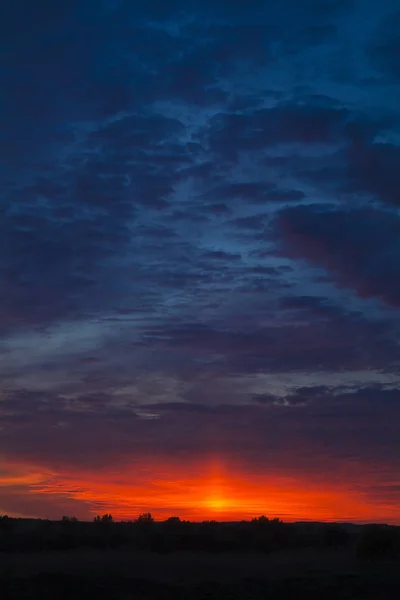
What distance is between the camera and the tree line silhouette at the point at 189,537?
6216 centimetres

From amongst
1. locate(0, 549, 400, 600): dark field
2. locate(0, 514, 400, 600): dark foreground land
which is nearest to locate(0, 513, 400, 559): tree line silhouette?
locate(0, 514, 400, 600): dark foreground land

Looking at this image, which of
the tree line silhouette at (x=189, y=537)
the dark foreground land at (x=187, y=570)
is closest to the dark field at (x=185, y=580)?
the dark foreground land at (x=187, y=570)

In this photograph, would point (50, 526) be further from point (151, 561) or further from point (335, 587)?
point (335, 587)

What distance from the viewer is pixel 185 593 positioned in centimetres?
3484

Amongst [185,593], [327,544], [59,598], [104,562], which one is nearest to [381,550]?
[327,544]

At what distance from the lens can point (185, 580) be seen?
1495 inches

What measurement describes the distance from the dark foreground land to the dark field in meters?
0.04

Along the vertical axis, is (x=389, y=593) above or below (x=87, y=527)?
below

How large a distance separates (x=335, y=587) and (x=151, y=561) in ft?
43.0

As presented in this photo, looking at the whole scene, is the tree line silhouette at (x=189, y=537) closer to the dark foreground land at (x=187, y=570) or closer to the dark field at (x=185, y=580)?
the dark foreground land at (x=187, y=570)

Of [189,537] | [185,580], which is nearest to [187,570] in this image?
[185,580]

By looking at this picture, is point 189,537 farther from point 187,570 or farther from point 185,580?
point 185,580

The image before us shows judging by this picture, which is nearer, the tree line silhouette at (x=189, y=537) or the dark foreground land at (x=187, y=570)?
the dark foreground land at (x=187, y=570)

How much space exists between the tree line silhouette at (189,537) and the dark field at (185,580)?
1400 centimetres
